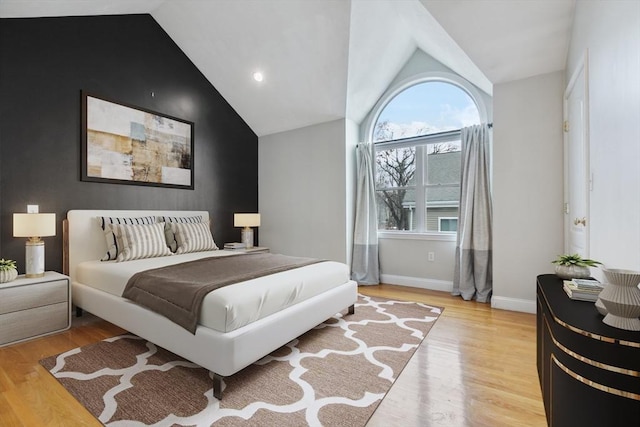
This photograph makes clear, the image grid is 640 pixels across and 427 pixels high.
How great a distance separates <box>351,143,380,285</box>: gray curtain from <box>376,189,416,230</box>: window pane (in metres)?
0.21

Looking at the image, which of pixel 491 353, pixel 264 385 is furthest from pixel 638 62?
pixel 264 385

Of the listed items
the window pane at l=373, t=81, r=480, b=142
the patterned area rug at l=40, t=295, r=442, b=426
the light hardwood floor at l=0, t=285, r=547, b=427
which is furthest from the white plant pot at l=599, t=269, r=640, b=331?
the window pane at l=373, t=81, r=480, b=142

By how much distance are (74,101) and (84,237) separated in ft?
4.60

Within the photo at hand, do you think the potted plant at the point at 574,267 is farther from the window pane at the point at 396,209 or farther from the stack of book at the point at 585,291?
the window pane at the point at 396,209

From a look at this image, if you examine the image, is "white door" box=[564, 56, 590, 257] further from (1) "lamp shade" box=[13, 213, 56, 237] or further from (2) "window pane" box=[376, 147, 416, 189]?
(1) "lamp shade" box=[13, 213, 56, 237]

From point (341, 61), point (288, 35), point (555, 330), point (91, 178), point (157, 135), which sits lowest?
point (555, 330)

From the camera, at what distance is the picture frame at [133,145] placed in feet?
10.6

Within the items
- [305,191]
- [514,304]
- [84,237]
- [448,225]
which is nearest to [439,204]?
[448,225]

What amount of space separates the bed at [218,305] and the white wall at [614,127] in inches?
73.3

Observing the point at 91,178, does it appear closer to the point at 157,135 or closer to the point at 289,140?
the point at 157,135

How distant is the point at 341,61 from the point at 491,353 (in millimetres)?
3375

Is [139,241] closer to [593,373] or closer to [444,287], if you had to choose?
[593,373]

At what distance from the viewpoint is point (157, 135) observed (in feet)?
12.6

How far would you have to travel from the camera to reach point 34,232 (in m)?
2.54
